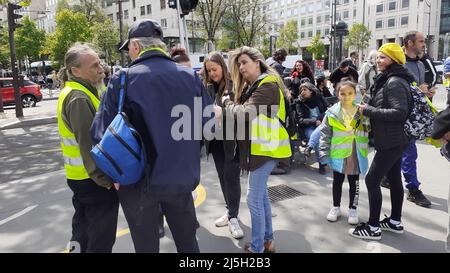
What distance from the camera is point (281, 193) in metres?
5.01

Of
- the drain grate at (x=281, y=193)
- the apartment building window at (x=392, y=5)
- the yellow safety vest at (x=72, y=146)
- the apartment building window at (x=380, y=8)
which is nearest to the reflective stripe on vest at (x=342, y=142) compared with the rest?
the drain grate at (x=281, y=193)

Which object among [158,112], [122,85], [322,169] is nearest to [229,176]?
[158,112]

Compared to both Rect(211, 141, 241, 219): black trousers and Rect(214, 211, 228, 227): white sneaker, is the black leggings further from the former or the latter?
Rect(214, 211, 228, 227): white sneaker

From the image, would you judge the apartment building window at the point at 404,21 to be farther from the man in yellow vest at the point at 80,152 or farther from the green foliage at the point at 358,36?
the man in yellow vest at the point at 80,152

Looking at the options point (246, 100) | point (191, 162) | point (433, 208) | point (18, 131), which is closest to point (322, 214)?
point (433, 208)

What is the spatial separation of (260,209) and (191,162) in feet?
3.61

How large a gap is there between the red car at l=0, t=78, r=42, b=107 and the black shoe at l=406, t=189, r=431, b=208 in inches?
739

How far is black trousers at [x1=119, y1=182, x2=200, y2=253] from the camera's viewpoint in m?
2.21

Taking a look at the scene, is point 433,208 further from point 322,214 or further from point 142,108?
point 142,108

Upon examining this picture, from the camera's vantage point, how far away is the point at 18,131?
38.7ft

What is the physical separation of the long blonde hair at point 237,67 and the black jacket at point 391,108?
3.25ft

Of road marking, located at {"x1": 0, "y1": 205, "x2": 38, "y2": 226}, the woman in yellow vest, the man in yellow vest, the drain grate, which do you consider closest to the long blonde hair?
the woman in yellow vest

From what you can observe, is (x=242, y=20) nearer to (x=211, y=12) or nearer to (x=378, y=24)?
(x=211, y=12)

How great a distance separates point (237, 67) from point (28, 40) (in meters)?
45.3
